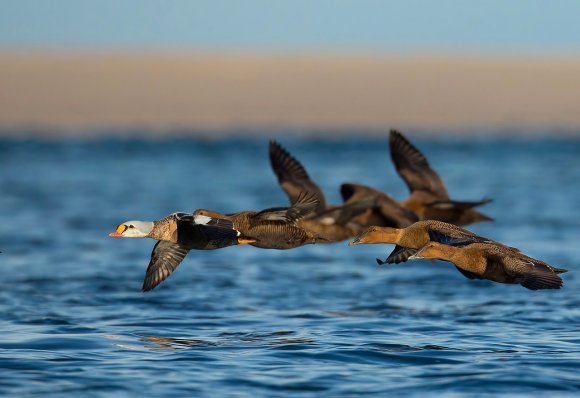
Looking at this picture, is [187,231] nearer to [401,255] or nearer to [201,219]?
[201,219]

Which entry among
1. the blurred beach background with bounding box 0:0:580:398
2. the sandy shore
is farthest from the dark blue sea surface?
the sandy shore

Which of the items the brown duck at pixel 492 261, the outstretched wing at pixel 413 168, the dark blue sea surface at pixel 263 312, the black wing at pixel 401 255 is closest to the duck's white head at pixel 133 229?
the dark blue sea surface at pixel 263 312

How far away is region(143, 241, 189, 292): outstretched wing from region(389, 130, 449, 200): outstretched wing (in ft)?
12.1

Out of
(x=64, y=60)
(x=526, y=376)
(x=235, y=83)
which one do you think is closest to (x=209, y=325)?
(x=526, y=376)

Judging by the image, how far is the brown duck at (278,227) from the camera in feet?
36.2

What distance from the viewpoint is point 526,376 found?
893 centimetres

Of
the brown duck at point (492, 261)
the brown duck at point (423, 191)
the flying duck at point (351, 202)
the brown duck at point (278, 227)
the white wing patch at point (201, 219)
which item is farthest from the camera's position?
the brown duck at point (423, 191)

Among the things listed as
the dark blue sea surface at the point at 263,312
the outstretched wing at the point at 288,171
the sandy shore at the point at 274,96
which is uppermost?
the sandy shore at the point at 274,96

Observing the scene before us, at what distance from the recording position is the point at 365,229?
35.5ft

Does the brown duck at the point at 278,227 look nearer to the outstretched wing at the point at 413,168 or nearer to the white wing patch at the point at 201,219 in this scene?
the white wing patch at the point at 201,219

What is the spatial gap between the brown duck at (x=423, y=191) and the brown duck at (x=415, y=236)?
3109 mm

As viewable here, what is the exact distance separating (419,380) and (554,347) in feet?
5.38

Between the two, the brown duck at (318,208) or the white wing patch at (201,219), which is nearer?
the white wing patch at (201,219)

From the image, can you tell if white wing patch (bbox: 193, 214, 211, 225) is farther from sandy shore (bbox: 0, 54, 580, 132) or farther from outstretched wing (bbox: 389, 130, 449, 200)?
sandy shore (bbox: 0, 54, 580, 132)
